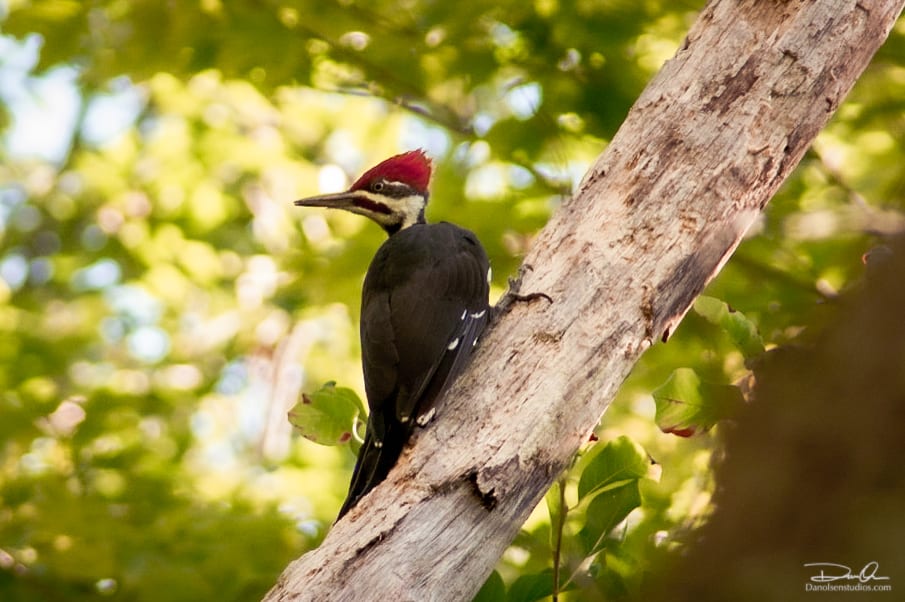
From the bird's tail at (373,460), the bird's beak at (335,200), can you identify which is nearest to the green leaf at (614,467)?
the bird's tail at (373,460)

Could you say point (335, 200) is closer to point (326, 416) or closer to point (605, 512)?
point (326, 416)

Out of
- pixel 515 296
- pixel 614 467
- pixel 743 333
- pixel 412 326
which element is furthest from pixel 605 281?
pixel 412 326

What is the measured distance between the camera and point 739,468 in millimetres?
1008

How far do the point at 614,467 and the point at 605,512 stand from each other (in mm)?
118

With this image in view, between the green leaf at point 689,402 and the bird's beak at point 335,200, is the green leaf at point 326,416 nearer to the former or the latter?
the green leaf at point 689,402

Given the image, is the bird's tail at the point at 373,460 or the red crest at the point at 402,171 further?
the red crest at the point at 402,171

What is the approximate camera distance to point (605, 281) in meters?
2.86

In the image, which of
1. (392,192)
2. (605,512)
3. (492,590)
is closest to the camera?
(492,590)
